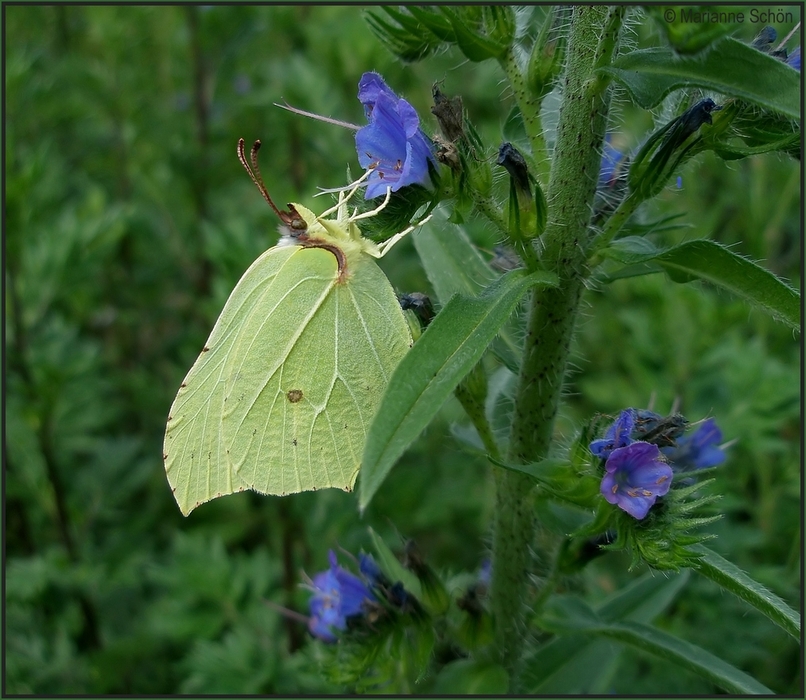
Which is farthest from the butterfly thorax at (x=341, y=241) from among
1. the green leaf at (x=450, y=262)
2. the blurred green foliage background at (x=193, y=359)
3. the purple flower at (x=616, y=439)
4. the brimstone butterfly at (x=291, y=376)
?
the purple flower at (x=616, y=439)

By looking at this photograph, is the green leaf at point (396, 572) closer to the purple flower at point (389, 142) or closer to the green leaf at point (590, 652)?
the green leaf at point (590, 652)

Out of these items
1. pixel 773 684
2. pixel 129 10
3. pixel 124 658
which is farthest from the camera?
pixel 129 10

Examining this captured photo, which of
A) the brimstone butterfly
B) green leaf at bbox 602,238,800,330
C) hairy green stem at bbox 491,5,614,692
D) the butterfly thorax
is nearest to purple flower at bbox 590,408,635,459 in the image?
hairy green stem at bbox 491,5,614,692

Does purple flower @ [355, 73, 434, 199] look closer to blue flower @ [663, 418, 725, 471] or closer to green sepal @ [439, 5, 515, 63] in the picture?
green sepal @ [439, 5, 515, 63]

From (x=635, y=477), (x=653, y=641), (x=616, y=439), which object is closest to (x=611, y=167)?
(x=616, y=439)

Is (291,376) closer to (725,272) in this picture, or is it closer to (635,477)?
(635,477)

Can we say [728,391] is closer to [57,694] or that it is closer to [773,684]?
[773,684]

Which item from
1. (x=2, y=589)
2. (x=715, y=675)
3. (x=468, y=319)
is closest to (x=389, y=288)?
(x=468, y=319)
